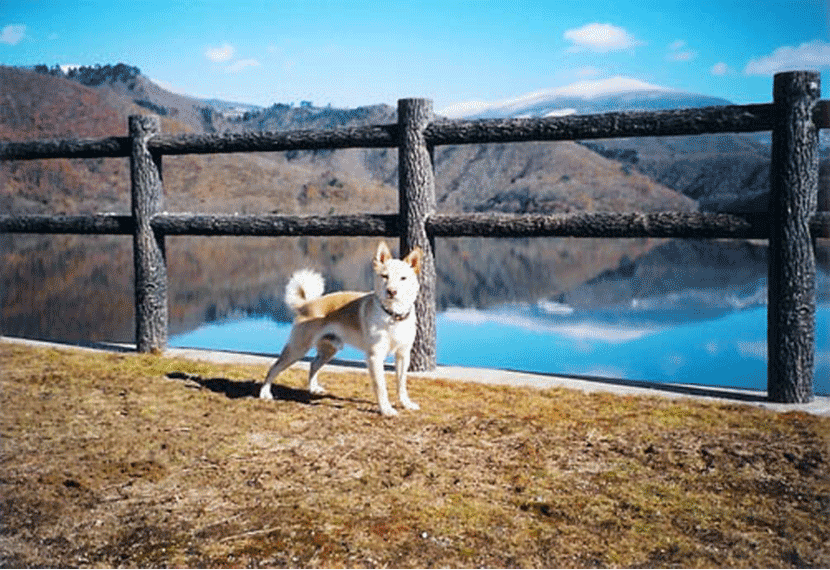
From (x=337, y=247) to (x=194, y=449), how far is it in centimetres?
2638

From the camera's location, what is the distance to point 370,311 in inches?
238

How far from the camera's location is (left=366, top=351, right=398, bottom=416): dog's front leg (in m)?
6.03

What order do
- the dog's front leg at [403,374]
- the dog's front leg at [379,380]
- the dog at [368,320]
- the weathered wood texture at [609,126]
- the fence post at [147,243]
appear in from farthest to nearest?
the fence post at [147,243] → the weathered wood texture at [609,126] → the dog's front leg at [403,374] → the dog's front leg at [379,380] → the dog at [368,320]

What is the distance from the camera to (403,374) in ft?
20.7

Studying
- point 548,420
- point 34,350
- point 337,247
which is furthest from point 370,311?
point 337,247

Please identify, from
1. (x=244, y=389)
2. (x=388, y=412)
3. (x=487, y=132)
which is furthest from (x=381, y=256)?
(x=487, y=132)

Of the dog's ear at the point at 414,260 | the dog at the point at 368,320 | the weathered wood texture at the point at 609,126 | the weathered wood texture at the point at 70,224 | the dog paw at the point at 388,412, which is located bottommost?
the dog paw at the point at 388,412

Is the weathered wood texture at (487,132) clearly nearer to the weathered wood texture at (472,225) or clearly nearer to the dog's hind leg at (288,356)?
the weathered wood texture at (472,225)

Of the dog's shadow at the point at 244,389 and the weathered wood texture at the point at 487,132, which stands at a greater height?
the weathered wood texture at the point at 487,132

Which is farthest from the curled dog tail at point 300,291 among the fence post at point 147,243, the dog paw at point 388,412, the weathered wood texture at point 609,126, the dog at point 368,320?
the fence post at point 147,243

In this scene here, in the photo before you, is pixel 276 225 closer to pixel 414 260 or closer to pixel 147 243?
pixel 147 243

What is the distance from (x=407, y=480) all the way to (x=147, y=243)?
518cm

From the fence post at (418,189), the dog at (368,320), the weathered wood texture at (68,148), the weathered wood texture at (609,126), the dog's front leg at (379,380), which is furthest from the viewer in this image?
the weathered wood texture at (68,148)

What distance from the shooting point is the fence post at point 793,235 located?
6.37 meters
